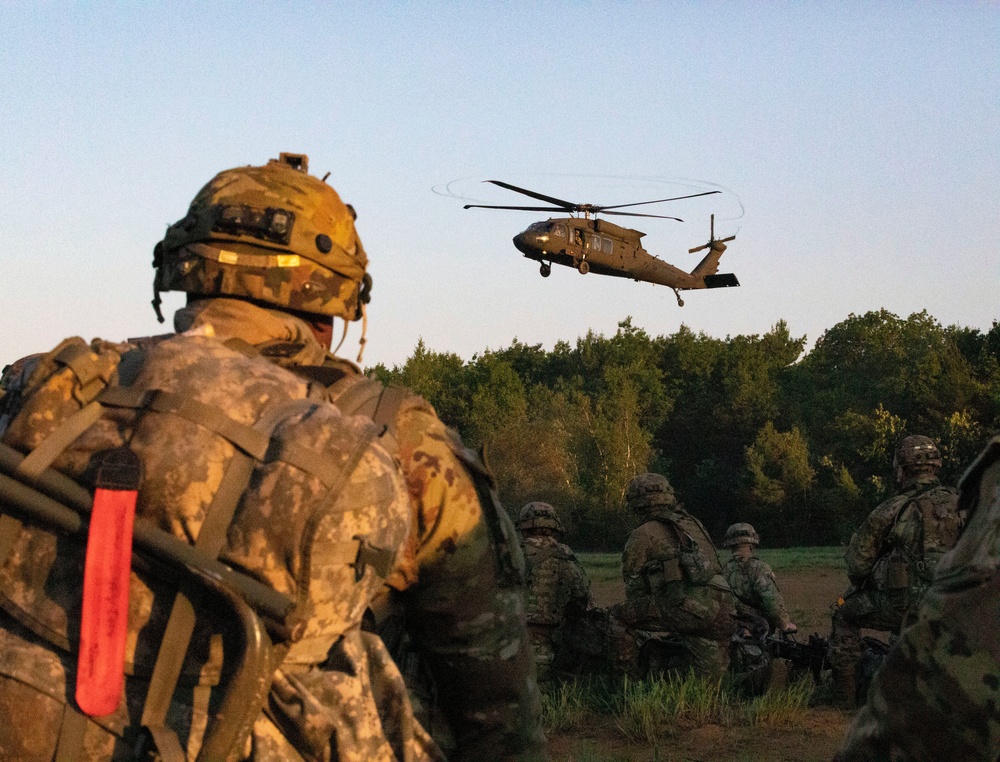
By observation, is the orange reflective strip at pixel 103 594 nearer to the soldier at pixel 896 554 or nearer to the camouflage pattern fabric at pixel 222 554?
the camouflage pattern fabric at pixel 222 554

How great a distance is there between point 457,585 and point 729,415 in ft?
169

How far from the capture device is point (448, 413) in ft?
184

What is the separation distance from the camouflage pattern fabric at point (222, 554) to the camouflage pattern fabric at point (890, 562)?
8159 millimetres

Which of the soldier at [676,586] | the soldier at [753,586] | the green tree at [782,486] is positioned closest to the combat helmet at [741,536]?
the soldier at [753,586]

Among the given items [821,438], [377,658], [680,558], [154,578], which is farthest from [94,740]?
[821,438]

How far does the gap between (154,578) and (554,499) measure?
3928 centimetres

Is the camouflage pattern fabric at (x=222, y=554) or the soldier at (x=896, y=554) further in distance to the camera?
the soldier at (x=896, y=554)

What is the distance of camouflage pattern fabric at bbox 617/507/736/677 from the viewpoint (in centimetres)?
1033

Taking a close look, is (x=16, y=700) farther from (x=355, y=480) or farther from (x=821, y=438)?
(x=821, y=438)

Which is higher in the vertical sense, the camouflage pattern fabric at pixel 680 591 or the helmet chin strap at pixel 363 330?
the helmet chin strap at pixel 363 330

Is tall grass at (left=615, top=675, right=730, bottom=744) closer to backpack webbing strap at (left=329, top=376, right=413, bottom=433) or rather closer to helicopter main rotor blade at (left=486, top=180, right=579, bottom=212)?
backpack webbing strap at (left=329, top=376, right=413, bottom=433)

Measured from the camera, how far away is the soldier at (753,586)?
12.5m

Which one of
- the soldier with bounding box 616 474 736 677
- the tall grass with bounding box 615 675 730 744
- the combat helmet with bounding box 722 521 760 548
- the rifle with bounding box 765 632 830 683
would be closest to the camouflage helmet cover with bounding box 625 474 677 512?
the soldier with bounding box 616 474 736 677

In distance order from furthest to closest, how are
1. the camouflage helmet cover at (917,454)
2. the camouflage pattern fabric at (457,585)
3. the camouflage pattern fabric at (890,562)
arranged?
1. the camouflage helmet cover at (917,454)
2. the camouflage pattern fabric at (890,562)
3. the camouflage pattern fabric at (457,585)
